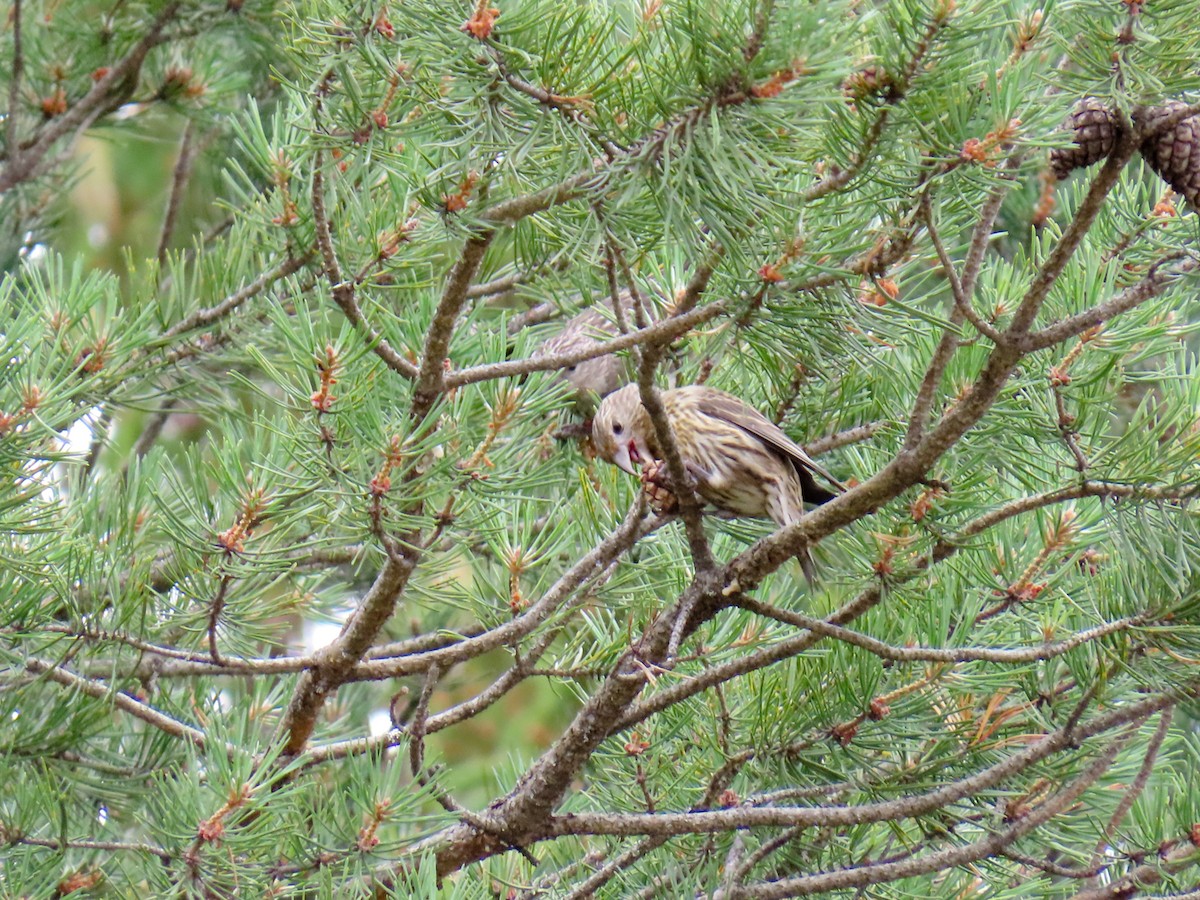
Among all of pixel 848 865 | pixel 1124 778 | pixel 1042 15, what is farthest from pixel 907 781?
pixel 1042 15

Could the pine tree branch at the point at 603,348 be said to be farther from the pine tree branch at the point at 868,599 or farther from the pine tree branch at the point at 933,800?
the pine tree branch at the point at 933,800

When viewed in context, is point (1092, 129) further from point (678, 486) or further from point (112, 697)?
point (112, 697)

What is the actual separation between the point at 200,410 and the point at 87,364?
0.53 meters

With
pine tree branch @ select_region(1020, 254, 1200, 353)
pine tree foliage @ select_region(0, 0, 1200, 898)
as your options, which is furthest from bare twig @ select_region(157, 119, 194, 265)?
pine tree branch @ select_region(1020, 254, 1200, 353)

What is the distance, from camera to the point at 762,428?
2.23 m

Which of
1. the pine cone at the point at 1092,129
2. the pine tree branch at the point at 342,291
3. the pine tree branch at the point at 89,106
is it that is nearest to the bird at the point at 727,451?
the pine tree branch at the point at 342,291

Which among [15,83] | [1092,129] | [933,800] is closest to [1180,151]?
[1092,129]

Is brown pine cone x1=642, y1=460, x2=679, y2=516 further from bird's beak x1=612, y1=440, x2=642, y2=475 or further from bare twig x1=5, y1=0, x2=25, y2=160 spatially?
bare twig x1=5, y1=0, x2=25, y2=160

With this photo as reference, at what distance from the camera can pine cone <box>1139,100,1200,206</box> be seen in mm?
1479

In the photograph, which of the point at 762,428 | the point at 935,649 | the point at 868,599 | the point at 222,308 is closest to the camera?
the point at 935,649

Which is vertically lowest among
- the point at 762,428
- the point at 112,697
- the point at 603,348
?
the point at 112,697

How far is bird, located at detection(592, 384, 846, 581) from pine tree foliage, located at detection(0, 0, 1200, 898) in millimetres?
60

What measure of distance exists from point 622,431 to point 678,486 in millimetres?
760

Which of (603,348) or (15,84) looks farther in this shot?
(15,84)
